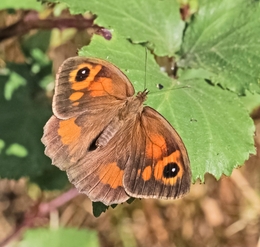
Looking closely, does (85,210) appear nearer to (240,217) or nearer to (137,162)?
(240,217)

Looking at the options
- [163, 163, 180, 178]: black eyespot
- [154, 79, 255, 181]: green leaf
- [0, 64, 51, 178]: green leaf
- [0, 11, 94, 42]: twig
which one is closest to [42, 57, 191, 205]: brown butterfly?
[163, 163, 180, 178]: black eyespot

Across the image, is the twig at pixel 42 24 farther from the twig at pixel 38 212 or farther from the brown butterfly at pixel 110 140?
the twig at pixel 38 212

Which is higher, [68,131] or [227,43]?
[227,43]

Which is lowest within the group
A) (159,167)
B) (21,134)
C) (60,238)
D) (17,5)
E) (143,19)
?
(60,238)

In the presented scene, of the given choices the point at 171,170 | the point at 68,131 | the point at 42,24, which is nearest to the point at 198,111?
the point at 171,170

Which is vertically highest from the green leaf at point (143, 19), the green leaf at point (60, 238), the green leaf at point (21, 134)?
the green leaf at point (143, 19)

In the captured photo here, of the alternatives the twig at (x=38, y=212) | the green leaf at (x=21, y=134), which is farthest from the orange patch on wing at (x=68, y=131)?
the twig at (x=38, y=212)

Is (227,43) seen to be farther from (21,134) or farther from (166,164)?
(21,134)
